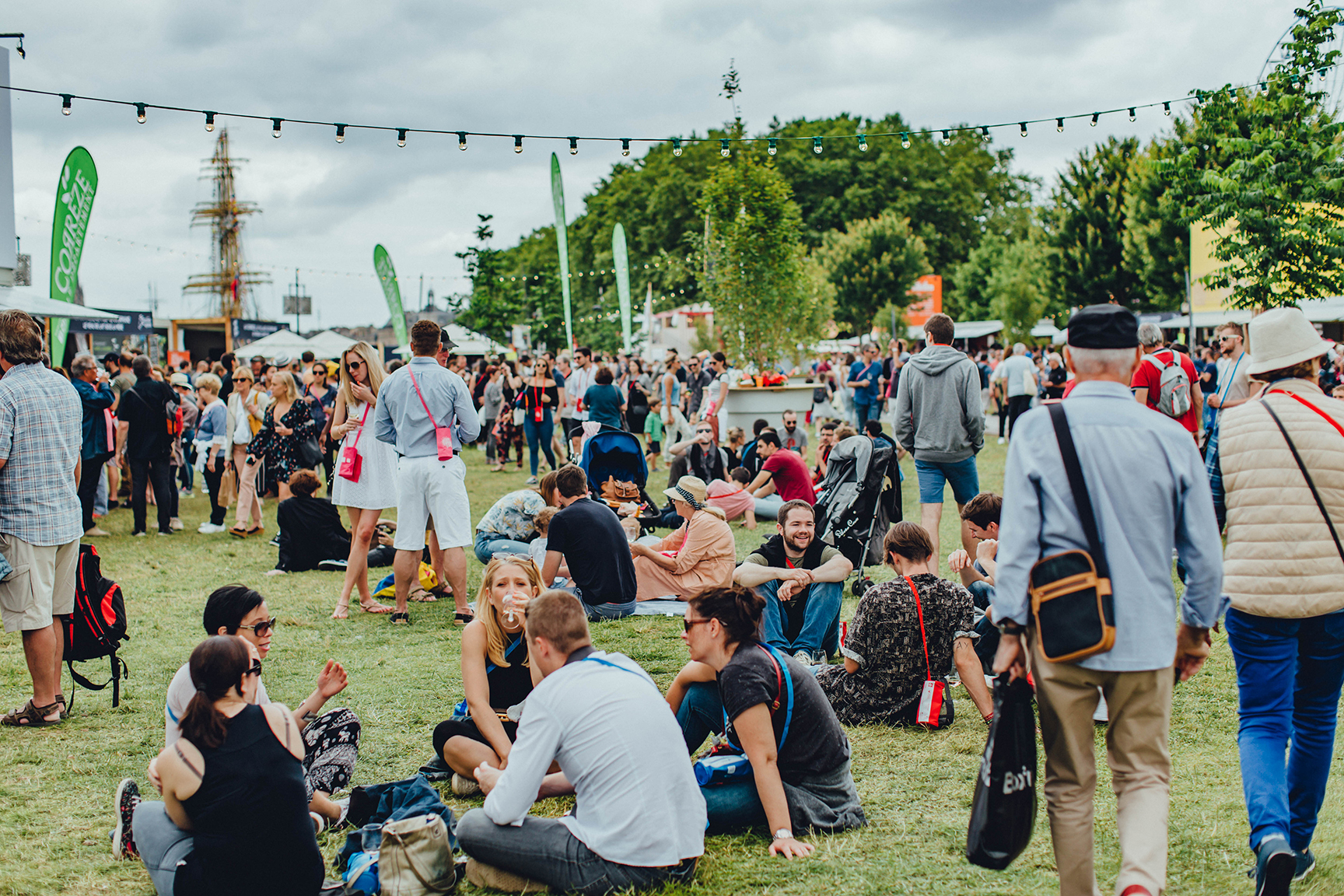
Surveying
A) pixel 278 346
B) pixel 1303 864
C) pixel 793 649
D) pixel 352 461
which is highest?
pixel 278 346

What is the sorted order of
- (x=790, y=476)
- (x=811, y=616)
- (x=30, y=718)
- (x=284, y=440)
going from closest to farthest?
(x=30, y=718)
(x=811, y=616)
(x=790, y=476)
(x=284, y=440)

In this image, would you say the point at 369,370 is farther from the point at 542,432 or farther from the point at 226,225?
the point at 226,225

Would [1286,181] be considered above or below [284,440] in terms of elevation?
above

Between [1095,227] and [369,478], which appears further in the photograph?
[1095,227]

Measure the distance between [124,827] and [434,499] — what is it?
11.6 ft

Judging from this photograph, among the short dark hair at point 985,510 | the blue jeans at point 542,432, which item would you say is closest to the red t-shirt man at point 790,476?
the short dark hair at point 985,510

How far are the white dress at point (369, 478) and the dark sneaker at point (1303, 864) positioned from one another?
232 inches

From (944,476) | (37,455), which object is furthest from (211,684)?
(944,476)

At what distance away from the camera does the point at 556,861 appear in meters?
3.47

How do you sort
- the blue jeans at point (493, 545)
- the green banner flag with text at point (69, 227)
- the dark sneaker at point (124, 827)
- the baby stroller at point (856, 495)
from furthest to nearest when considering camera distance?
1. the green banner flag with text at point (69, 227)
2. the blue jeans at point (493, 545)
3. the baby stroller at point (856, 495)
4. the dark sneaker at point (124, 827)

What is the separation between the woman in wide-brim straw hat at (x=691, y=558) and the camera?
786cm

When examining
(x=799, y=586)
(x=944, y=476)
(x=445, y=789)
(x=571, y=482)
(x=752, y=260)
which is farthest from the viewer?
(x=752, y=260)

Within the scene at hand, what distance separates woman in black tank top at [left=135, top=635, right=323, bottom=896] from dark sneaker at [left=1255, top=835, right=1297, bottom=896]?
9.31 feet

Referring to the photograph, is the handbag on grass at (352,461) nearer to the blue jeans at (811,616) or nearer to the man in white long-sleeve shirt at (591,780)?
the blue jeans at (811,616)
